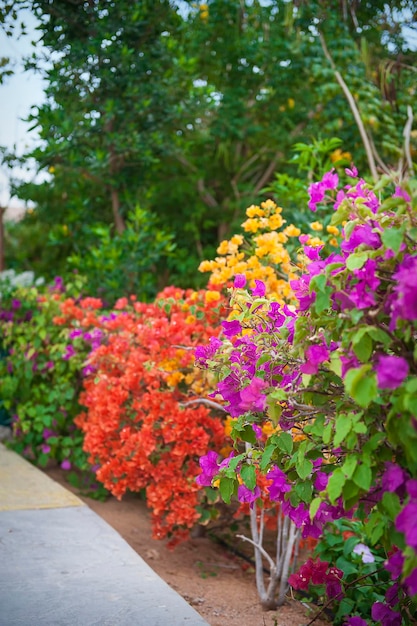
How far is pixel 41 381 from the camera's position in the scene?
15.1 ft

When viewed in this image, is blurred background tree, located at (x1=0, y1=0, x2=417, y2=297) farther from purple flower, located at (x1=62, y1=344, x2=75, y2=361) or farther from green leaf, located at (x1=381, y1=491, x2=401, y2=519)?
green leaf, located at (x1=381, y1=491, x2=401, y2=519)

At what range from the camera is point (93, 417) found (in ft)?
11.3

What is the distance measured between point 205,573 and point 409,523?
82.2 inches

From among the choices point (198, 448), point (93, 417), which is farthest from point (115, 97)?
point (198, 448)

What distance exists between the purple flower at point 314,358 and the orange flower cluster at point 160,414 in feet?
4.66

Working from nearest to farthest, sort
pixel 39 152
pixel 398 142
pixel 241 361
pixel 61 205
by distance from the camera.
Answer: pixel 241 361 < pixel 39 152 < pixel 398 142 < pixel 61 205

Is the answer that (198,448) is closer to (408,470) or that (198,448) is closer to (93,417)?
(93,417)

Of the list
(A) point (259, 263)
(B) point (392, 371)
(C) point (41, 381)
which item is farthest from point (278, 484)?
(C) point (41, 381)

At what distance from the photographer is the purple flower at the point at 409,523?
120 cm

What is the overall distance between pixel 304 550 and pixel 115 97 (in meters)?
3.58

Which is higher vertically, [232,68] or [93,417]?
[232,68]

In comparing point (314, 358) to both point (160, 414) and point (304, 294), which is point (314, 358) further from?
point (160, 414)

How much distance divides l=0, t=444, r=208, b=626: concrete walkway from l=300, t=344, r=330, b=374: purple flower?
0.94 meters

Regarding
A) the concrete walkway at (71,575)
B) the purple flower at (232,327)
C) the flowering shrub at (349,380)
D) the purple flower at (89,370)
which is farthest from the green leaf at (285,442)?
the purple flower at (89,370)
